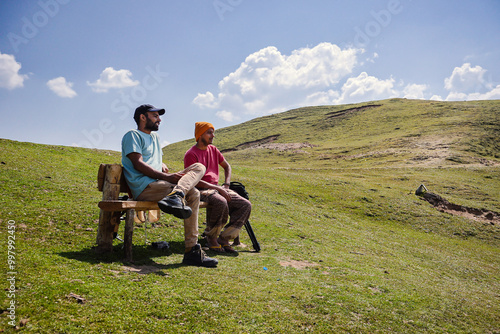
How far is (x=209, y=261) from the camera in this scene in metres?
6.94

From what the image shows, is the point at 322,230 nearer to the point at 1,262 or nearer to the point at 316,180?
the point at 1,262

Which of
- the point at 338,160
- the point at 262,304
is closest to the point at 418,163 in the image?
the point at 338,160

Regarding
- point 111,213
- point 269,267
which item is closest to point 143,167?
point 111,213

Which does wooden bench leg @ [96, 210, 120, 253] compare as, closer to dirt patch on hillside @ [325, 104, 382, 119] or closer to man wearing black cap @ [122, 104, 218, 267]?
man wearing black cap @ [122, 104, 218, 267]

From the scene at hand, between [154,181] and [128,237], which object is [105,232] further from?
[154,181]

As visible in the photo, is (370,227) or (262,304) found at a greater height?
(262,304)

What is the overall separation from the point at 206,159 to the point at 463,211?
2762 cm

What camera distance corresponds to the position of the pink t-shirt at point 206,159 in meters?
9.17

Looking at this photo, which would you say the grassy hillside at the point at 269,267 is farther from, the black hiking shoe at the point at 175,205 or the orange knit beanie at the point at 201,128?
the orange knit beanie at the point at 201,128

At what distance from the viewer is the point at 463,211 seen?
89.7 ft

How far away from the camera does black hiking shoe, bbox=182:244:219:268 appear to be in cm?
693

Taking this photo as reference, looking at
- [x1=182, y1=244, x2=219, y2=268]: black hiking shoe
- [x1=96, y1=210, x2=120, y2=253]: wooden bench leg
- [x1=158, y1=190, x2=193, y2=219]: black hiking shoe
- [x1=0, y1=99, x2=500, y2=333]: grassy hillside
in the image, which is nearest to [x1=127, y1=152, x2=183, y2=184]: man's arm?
[x1=158, y1=190, x2=193, y2=219]: black hiking shoe

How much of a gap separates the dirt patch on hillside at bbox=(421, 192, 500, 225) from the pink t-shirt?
82.9ft

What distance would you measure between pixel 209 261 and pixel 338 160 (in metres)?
68.4
